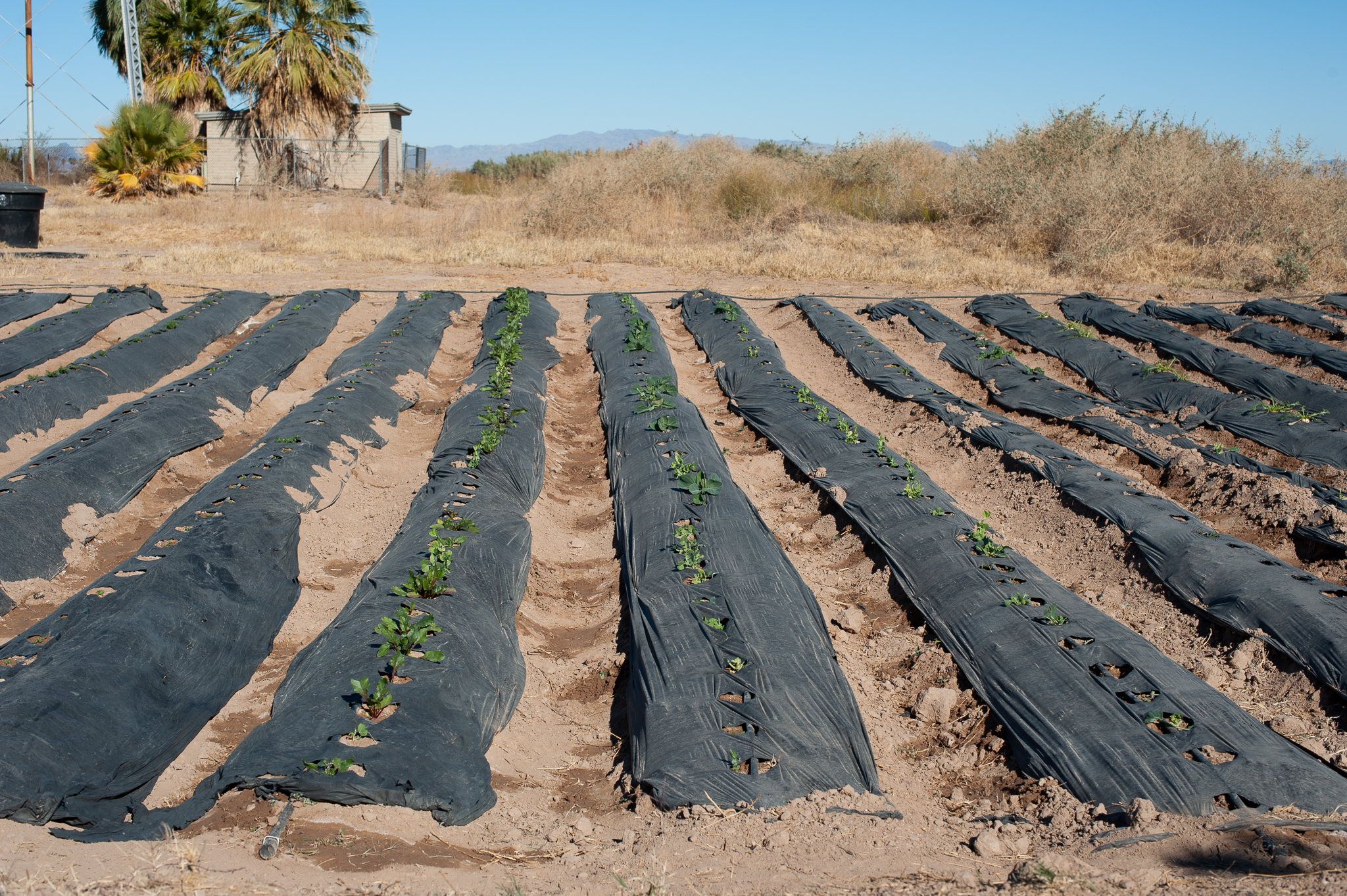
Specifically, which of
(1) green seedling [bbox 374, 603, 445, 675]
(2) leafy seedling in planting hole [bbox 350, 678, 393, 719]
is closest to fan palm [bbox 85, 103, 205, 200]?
(1) green seedling [bbox 374, 603, 445, 675]

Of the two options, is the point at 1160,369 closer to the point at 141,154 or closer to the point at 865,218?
the point at 865,218

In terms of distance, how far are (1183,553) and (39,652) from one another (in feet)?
16.7

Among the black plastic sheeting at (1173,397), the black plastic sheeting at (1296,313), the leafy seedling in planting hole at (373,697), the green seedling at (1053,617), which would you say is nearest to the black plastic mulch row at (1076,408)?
the black plastic sheeting at (1173,397)

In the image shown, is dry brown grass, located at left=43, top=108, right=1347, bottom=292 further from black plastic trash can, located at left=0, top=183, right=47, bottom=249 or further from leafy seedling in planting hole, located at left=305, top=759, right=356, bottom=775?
leafy seedling in planting hole, located at left=305, top=759, right=356, bottom=775

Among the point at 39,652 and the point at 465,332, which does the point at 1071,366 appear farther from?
the point at 39,652

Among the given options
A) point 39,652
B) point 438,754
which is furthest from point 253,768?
point 39,652

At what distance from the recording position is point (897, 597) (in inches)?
172

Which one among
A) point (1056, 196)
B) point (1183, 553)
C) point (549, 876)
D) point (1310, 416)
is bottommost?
point (549, 876)

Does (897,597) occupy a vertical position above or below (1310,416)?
below

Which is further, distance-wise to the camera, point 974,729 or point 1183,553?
point 1183,553

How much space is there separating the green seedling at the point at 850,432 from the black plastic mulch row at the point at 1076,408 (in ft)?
6.33

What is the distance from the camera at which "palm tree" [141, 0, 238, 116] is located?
74.7 feet

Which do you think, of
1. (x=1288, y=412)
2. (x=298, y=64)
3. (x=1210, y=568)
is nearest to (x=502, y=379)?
(x=1210, y=568)

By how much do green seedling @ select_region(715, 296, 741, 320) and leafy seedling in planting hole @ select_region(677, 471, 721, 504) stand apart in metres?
5.13
